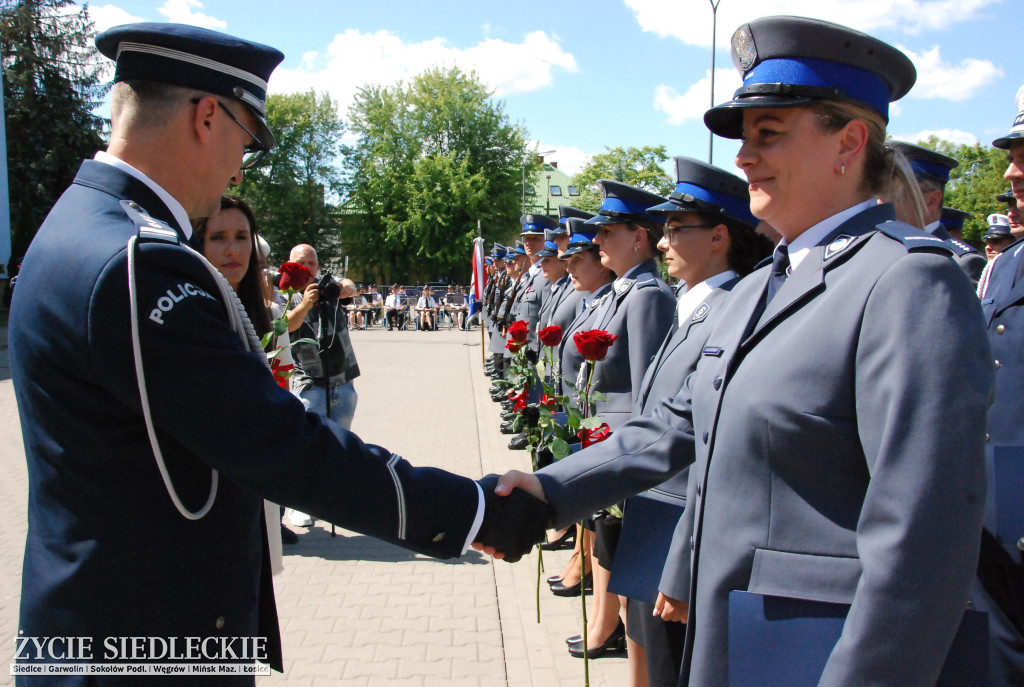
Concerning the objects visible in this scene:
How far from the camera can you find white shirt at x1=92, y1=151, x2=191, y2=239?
1752 mm

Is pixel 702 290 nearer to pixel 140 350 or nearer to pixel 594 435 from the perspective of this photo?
pixel 594 435

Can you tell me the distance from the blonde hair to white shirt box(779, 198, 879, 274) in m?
0.05

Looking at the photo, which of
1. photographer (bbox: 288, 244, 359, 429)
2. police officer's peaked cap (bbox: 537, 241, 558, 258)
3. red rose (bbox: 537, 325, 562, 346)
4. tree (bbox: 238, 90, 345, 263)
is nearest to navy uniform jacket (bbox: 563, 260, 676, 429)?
red rose (bbox: 537, 325, 562, 346)

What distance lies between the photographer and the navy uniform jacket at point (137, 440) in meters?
1.50

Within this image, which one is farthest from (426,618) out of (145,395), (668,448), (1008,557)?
(145,395)

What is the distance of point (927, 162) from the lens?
392 cm

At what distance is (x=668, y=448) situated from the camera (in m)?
2.21

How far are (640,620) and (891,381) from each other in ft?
5.19

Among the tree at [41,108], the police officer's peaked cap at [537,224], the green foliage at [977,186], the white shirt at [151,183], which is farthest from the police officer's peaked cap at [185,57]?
the tree at [41,108]

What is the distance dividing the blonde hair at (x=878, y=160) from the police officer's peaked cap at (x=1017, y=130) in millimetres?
1410

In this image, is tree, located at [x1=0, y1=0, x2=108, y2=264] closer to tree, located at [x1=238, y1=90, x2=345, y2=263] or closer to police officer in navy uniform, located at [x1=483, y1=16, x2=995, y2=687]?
tree, located at [x1=238, y1=90, x2=345, y2=263]

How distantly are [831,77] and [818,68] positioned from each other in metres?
0.03

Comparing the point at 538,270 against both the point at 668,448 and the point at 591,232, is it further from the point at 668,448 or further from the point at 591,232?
the point at 668,448

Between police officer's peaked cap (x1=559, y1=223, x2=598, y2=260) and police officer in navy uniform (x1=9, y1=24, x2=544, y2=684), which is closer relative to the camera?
police officer in navy uniform (x1=9, y1=24, x2=544, y2=684)
